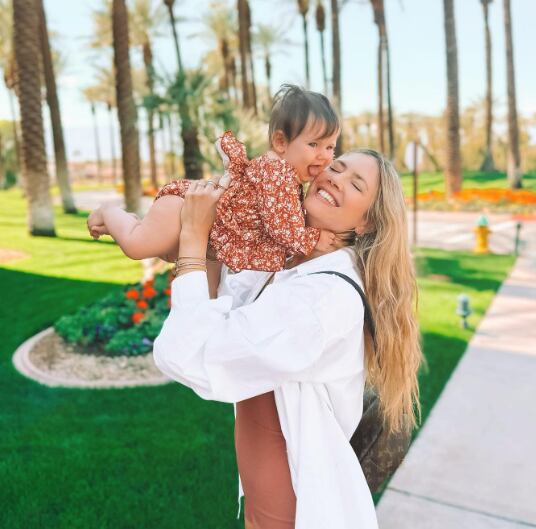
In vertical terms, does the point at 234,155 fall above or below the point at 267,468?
above

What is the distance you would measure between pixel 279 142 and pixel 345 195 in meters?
0.43

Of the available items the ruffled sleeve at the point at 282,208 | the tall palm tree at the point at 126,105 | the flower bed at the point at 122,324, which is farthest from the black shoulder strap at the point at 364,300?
the tall palm tree at the point at 126,105

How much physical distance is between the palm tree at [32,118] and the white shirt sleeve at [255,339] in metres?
13.6

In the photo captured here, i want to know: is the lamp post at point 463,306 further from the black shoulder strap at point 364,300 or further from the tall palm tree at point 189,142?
the tall palm tree at point 189,142

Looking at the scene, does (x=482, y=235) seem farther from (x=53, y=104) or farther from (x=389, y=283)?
(x=53, y=104)

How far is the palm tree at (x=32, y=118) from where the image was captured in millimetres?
13445

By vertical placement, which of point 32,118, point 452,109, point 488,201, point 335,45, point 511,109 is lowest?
point 488,201

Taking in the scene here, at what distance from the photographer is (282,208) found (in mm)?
1758

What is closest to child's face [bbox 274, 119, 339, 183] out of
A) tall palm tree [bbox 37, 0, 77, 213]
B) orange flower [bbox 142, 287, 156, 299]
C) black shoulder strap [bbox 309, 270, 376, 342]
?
black shoulder strap [bbox 309, 270, 376, 342]

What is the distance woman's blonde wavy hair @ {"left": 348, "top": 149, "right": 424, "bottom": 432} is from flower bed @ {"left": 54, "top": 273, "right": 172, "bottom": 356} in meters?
4.35

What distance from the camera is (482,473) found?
152 inches

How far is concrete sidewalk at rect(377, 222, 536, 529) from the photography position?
11.2 ft

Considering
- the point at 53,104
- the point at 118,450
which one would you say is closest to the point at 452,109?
the point at 53,104

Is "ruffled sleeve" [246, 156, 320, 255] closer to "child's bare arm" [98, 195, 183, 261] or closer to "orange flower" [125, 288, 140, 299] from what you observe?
"child's bare arm" [98, 195, 183, 261]
